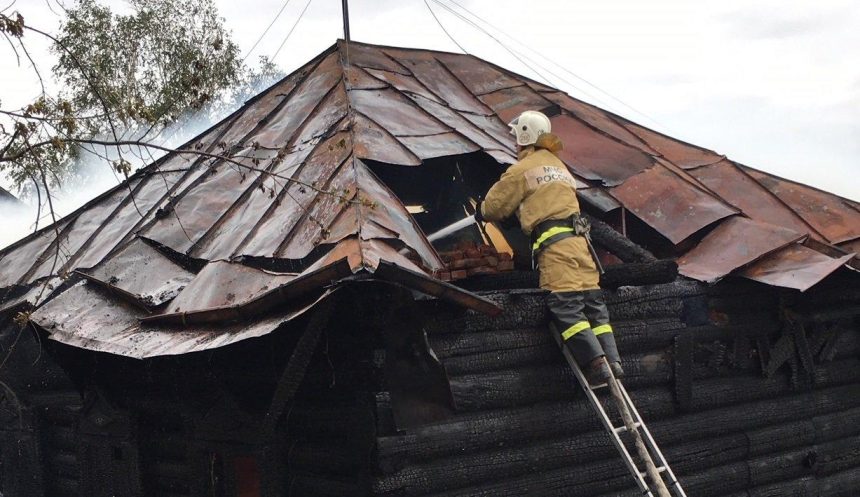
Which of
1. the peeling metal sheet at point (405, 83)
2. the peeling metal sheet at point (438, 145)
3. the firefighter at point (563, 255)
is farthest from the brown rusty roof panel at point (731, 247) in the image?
the peeling metal sheet at point (405, 83)

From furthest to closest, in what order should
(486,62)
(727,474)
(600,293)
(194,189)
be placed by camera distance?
(486,62) < (194,189) < (727,474) < (600,293)

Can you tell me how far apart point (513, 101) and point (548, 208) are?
12.5 feet

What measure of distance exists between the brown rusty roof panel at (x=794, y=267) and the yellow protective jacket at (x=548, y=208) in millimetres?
1909

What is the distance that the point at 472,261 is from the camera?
658cm

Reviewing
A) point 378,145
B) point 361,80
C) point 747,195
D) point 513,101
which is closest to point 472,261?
point 378,145

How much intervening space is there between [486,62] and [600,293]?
5.42m

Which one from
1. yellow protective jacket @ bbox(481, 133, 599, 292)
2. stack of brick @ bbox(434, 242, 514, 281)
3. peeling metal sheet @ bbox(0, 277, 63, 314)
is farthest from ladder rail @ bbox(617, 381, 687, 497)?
peeling metal sheet @ bbox(0, 277, 63, 314)

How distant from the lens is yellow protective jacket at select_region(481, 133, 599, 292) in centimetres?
639

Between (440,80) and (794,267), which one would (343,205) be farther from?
(440,80)

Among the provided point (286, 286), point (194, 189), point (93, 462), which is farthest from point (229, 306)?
point (93, 462)

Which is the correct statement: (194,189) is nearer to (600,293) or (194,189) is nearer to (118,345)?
(118,345)

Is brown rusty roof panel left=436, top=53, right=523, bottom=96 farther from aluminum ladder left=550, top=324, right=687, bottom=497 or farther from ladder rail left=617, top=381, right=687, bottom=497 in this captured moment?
ladder rail left=617, top=381, right=687, bottom=497

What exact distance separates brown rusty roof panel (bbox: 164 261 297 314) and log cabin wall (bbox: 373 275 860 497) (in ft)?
3.96

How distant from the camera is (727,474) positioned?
7770mm
